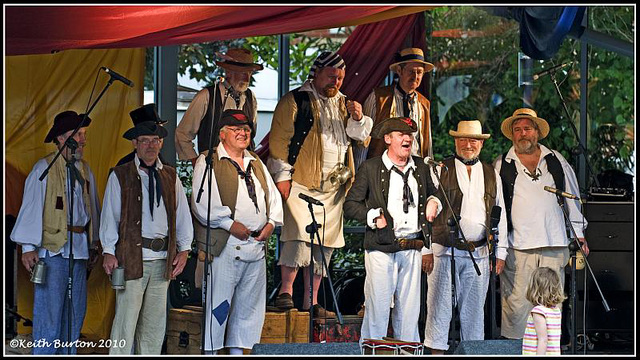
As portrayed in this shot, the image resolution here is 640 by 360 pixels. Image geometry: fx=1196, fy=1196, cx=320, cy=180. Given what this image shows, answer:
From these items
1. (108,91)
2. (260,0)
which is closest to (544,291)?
(260,0)

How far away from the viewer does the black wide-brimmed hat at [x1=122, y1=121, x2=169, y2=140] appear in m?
8.55

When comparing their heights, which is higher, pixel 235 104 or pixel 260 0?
pixel 260 0

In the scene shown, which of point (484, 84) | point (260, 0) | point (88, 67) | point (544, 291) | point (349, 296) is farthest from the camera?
point (484, 84)

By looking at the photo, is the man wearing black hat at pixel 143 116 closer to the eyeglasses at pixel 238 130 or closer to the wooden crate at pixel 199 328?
the eyeglasses at pixel 238 130

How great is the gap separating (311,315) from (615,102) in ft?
14.5

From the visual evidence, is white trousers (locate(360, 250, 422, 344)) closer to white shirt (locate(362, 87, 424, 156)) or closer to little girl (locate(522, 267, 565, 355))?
white shirt (locate(362, 87, 424, 156))

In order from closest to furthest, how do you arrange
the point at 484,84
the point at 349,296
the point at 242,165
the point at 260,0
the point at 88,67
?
the point at 260,0 → the point at 242,165 → the point at 88,67 → the point at 349,296 → the point at 484,84

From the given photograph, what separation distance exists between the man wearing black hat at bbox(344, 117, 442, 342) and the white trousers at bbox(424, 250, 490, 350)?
397mm

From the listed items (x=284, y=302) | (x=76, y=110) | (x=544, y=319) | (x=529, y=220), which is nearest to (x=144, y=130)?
(x=76, y=110)

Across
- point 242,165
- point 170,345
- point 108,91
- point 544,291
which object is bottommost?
point 170,345

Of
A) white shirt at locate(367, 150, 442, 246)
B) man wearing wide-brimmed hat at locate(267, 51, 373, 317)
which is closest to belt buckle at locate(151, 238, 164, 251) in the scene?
man wearing wide-brimmed hat at locate(267, 51, 373, 317)

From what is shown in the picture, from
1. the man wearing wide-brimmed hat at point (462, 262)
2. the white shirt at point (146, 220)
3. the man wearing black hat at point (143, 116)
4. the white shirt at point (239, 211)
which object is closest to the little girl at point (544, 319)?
the man wearing wide-brimmed hat at point (462, 262)

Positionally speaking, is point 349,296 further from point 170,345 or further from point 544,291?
point 544,291

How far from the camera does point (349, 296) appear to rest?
10.3 m
